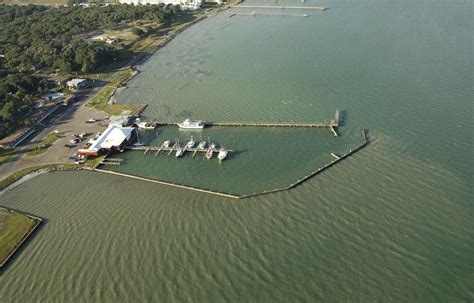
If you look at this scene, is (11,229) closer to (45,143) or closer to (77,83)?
(45,143)

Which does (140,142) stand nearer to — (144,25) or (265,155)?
(265,155)

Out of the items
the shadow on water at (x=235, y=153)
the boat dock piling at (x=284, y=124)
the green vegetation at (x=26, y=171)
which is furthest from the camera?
the boat dock piling at (x=284, y=124)

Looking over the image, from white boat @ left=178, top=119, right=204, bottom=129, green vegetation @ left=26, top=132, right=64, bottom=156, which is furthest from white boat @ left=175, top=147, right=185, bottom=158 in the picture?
green vegetation @ left=26, top=132, right=64, bottom=156

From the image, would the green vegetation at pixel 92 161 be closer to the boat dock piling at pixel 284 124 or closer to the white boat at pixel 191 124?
the boat dock piling at pixel 284 124

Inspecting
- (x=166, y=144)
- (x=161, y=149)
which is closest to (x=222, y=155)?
(x=166, y=144)

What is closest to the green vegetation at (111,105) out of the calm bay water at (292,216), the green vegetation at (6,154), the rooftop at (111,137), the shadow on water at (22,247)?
the calm bay water at (292,216)

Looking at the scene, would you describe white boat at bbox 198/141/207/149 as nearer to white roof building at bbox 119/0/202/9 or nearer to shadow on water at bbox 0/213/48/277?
shadow on water at bbox 0/213/48/277
